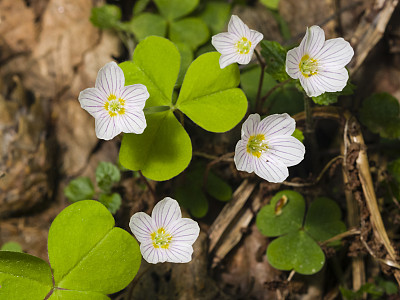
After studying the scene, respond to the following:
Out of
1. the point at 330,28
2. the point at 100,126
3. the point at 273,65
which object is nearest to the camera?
the point at 100,126

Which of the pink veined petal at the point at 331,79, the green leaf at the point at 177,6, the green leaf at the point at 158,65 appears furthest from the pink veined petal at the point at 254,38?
the green leaf at the point at 177,6

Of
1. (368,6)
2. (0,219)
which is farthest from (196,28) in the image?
(0,219)

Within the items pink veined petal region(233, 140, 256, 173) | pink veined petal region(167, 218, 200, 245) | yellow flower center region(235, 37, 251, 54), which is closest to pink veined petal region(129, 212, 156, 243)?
pink veined petal region(167, 218, 200, 245)

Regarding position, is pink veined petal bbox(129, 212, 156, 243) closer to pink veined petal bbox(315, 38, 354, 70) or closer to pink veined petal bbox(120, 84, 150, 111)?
pink veined petal bbox(120, 84, 150, 111)

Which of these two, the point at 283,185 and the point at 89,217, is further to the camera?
the point at 283,185

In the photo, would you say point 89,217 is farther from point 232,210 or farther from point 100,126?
point 232,210

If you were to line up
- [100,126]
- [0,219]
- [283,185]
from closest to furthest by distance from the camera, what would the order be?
1. [100,126]
2. [283,185]
3. [0,219]

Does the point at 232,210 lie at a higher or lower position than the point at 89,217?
lower
